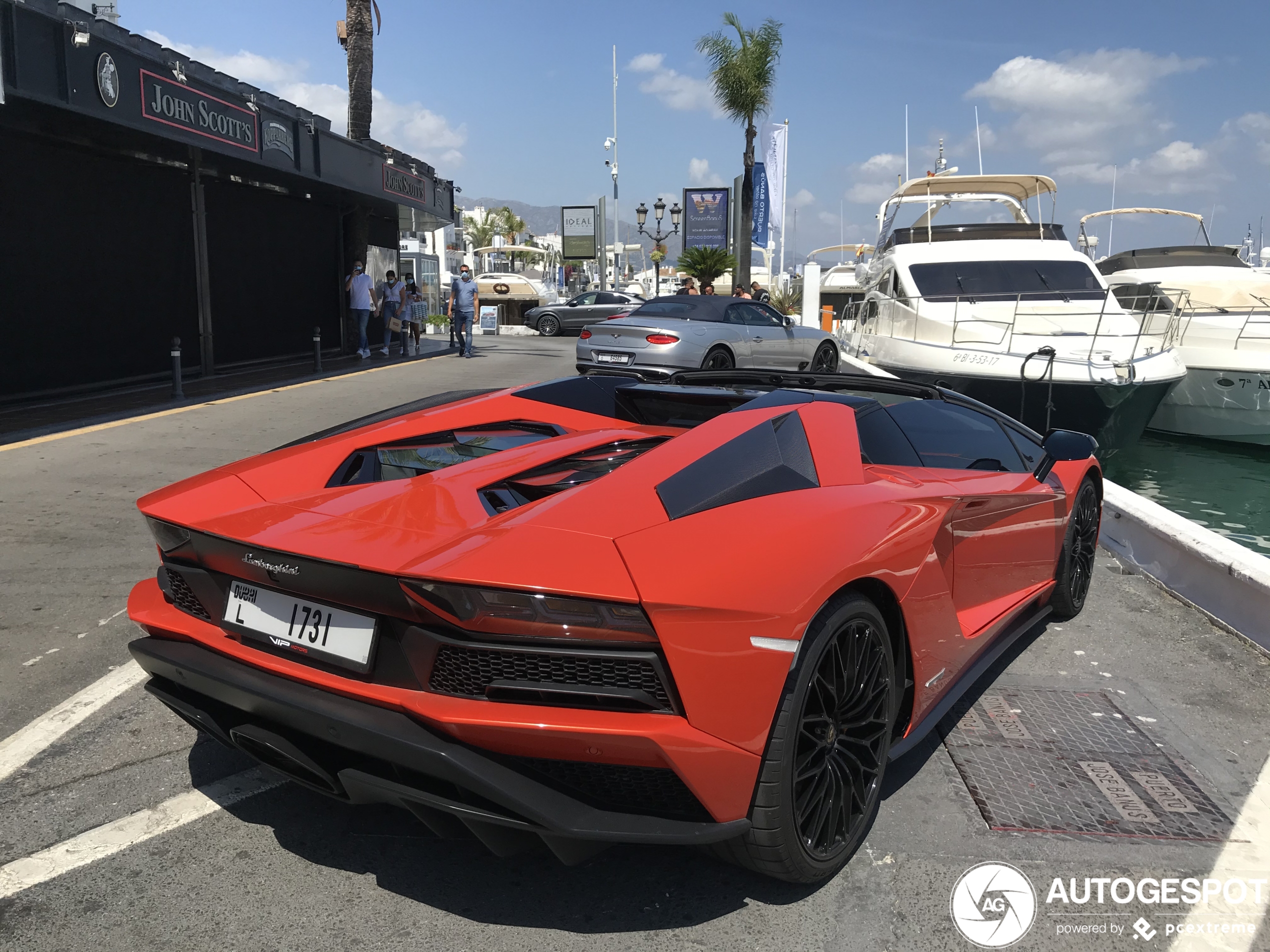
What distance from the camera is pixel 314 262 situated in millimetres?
20703

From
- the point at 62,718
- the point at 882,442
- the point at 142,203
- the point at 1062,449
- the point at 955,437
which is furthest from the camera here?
the point at 142,203

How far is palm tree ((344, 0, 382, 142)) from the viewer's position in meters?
20.9

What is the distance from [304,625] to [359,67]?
2164cm

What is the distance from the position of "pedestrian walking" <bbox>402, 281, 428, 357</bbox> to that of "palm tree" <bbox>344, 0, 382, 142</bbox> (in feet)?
11.5

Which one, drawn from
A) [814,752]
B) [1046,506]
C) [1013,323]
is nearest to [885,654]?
[814,752]

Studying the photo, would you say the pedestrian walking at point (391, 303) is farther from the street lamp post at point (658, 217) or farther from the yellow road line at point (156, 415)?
the street lamp post at point (658, 217)

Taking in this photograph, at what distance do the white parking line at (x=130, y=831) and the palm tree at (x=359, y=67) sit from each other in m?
20.3

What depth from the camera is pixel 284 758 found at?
232 centimetres

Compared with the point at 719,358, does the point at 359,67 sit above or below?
above

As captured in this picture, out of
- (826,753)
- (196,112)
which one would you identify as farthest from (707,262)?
(826,753)

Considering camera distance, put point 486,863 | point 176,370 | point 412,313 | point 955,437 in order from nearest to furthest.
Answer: point 486,863 → point 955,437 → point 176,370 → point 412,313

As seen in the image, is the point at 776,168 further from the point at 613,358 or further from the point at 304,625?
the point at 304,625

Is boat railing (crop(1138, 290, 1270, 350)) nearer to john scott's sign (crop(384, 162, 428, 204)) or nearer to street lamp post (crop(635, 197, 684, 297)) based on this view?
john scott's sign (crop(384, 162, 428, 204))

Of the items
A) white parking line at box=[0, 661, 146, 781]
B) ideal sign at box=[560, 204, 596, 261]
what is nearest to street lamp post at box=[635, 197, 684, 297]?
ideal sign at box=[560, 204, 596, 261]
